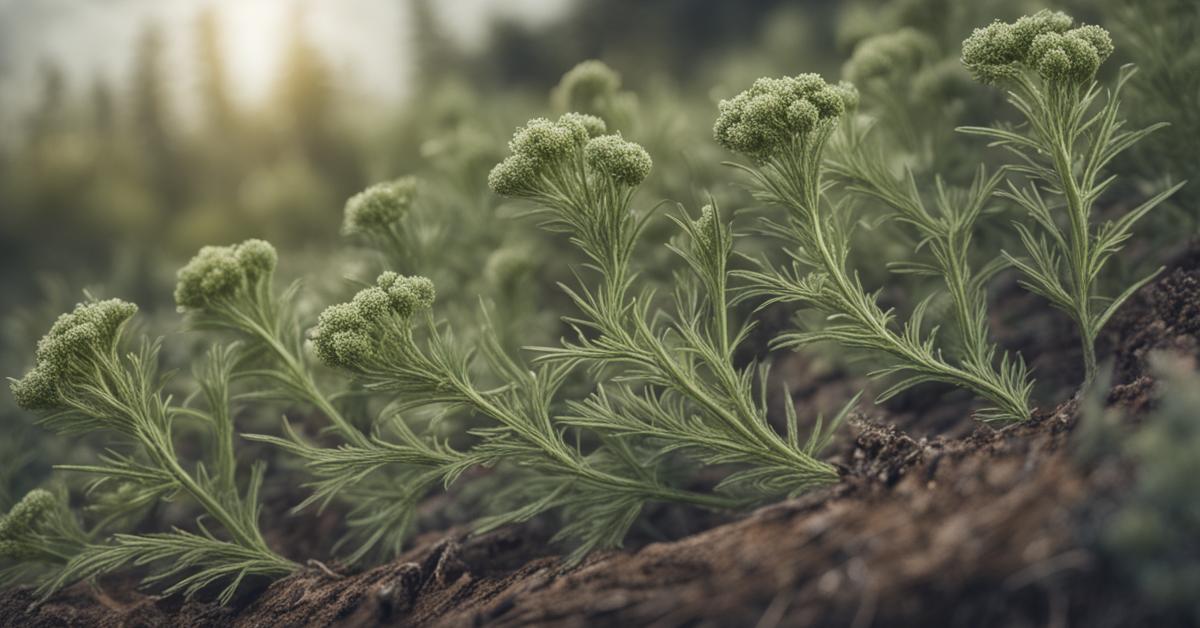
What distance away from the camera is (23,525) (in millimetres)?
2066

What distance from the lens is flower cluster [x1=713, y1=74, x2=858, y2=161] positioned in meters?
1.67

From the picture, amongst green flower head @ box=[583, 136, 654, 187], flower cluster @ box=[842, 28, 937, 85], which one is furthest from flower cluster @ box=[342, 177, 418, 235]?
flower cluster @ box=[842, 28, 937, 85]

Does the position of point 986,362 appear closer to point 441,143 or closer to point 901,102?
point 901,102

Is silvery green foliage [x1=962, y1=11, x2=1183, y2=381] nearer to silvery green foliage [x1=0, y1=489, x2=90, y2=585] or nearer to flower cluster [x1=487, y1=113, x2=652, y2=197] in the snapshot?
flower cluster [x1=487, y1=113, x2=652, y2=197]

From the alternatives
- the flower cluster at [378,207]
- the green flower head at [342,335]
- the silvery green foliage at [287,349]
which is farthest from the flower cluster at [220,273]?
the green flower head at [342,335]

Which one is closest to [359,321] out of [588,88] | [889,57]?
[588,88]

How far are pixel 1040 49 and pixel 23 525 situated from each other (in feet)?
8.79

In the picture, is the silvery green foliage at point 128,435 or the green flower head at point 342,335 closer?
the green flower head at point 342,335

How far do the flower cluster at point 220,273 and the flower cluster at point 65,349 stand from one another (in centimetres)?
14

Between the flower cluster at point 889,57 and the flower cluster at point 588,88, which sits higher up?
the flower cluster at point 588,88

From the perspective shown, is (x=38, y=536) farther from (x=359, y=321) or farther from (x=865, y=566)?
(x=865, y=566)

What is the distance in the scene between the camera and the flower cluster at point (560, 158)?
1706 millimetres

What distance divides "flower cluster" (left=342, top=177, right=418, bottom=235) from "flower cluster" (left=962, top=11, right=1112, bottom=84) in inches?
61.5

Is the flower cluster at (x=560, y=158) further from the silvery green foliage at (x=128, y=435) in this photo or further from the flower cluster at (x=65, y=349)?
the flower cluster at (x=65, y=349)
